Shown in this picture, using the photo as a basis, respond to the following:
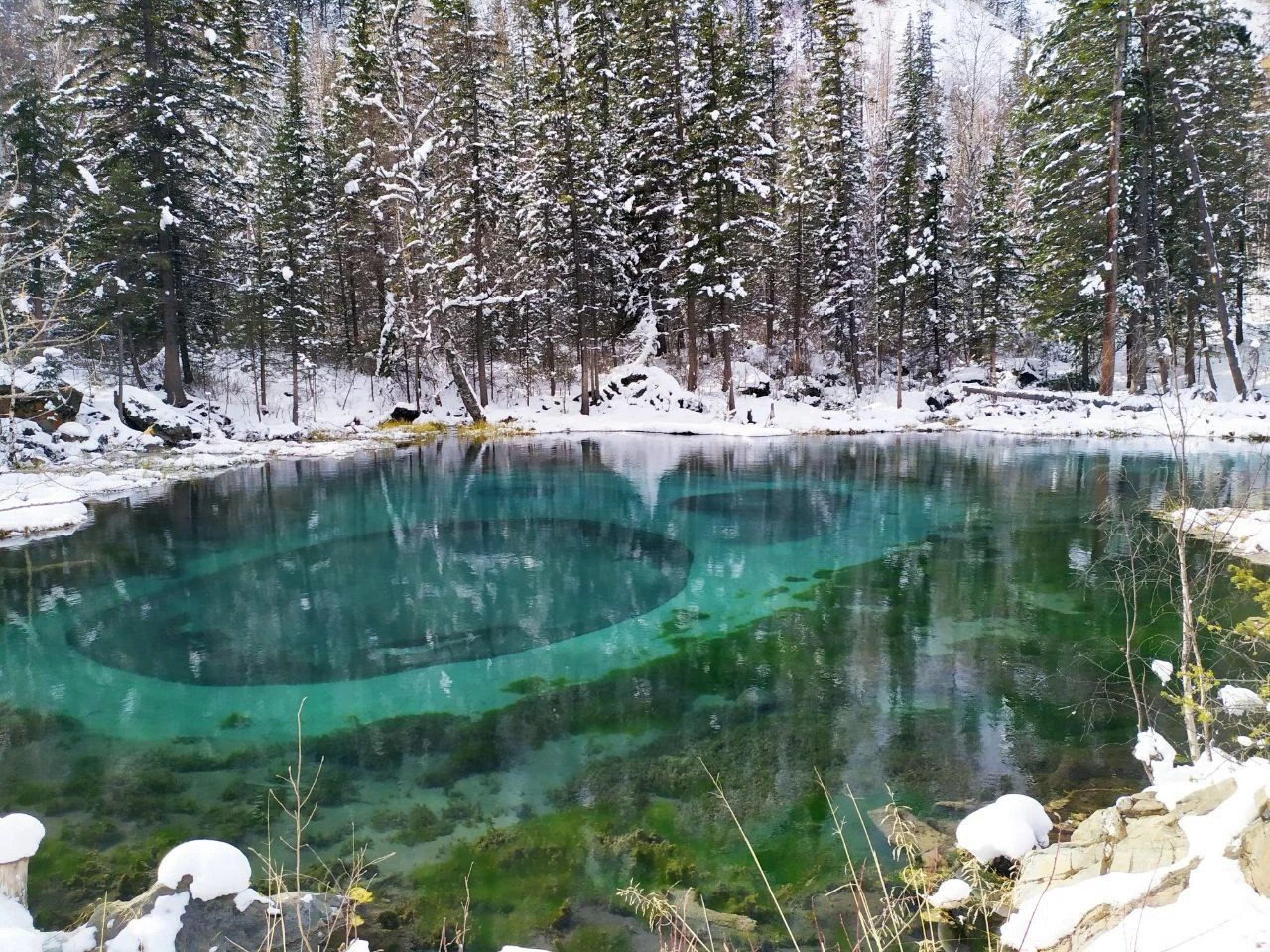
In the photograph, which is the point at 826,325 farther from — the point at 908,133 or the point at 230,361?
the point at 230,361

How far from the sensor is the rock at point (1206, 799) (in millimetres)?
3672

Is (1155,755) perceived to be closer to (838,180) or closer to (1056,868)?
(1056,868)

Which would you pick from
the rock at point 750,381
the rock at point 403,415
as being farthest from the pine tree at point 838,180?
the rock at point 403,415

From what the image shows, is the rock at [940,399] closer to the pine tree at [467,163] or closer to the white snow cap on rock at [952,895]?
the pine tree at [467,163]

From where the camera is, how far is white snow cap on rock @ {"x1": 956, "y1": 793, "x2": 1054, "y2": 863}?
427cm

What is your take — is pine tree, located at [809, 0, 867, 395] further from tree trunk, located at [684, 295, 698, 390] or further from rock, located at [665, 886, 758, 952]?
rock, located at [665, 886, 758, 952]

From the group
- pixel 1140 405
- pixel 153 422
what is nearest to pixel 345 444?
pixel 153 422

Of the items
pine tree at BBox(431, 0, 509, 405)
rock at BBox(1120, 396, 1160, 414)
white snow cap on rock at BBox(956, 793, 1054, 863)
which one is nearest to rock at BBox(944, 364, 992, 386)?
rock at BBox(1120, 396, 1160, 414)

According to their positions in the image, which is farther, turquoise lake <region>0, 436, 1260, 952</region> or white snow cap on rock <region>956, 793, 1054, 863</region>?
turquoise lake <region>0, 436, 1260, 952</region>

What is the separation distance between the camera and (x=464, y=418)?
33.3m

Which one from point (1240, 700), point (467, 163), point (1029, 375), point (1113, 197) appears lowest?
point (1240, 700)

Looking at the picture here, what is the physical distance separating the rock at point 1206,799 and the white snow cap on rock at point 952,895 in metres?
1.19

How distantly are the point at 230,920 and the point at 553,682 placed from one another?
4.23 metres

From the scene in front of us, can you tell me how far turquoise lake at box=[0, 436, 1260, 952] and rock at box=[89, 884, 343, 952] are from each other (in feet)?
1.60
